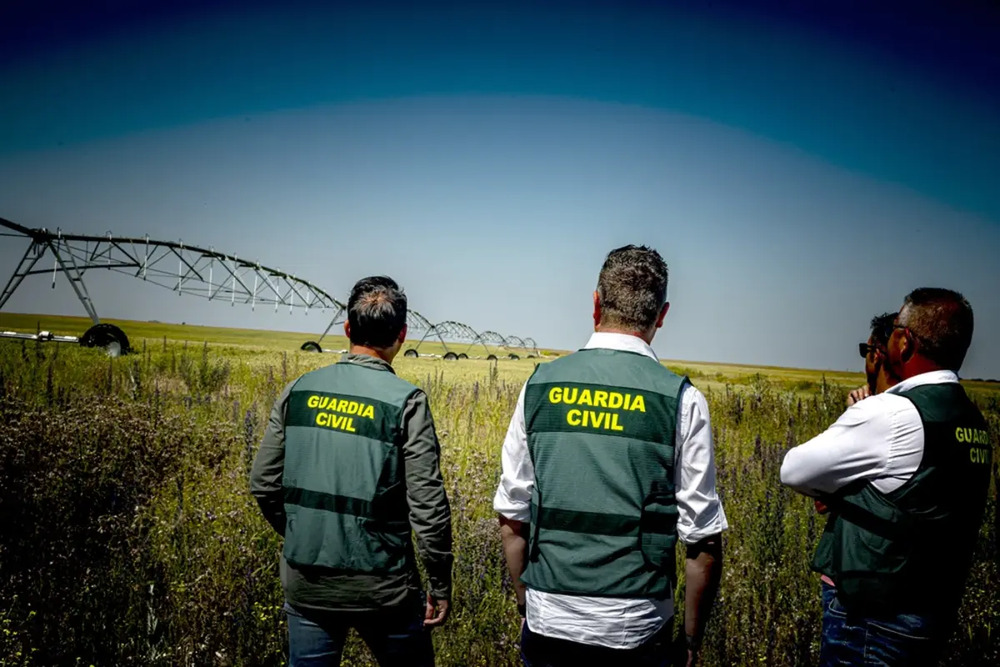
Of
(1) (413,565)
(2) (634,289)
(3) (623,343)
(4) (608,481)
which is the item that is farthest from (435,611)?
(2) (634,289)

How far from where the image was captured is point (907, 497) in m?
2.18

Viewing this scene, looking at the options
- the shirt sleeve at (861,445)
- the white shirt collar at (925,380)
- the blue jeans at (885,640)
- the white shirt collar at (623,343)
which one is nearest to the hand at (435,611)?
the white shirt collar at (623,343)

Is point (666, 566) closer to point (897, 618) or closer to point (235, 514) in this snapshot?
point (897, 618)

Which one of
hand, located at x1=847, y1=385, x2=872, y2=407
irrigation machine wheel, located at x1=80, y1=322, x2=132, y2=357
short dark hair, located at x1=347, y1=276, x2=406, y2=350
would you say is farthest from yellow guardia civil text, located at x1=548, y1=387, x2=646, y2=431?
irrigation machine wheel, located at x1=80, y1=322, x2=132, y2=357

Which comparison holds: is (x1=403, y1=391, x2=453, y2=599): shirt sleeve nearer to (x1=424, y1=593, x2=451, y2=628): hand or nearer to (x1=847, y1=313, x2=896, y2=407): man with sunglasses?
(x1=424, y1=593, x2=451, y2=628): hand

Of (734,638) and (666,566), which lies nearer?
(666,566)

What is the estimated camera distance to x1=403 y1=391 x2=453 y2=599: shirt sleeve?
2379 mm

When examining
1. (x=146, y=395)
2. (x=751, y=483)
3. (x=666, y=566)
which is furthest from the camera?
(x=146, y=395)

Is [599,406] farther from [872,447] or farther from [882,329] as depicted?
[882,329]

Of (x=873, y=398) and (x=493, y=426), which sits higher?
(x=873, y=398)

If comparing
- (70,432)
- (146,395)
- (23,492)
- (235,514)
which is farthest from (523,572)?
(146,395)

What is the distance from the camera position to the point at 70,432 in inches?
211

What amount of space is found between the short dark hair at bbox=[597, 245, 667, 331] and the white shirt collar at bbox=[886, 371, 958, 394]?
1.19 meters

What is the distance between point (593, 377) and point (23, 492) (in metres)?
5.31
